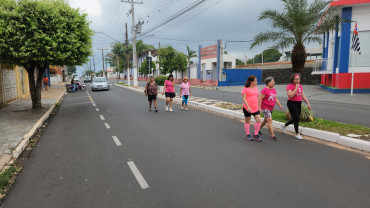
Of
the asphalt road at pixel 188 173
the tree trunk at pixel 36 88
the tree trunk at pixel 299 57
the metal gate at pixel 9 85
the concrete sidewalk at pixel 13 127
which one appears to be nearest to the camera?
the asphalt road at pixel 188 173

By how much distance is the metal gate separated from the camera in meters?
14.9

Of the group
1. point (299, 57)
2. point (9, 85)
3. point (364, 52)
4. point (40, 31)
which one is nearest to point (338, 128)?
point (299, 57)

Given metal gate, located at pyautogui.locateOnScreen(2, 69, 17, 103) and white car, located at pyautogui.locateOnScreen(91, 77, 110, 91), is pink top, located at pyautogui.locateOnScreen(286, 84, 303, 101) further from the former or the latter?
white car, located at pyautogui.locateOnScreen(91, 77, 110, 91)

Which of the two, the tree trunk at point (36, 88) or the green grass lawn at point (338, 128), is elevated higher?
the tree trunk at point (36, 88)

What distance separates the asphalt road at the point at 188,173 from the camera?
3.59 metres

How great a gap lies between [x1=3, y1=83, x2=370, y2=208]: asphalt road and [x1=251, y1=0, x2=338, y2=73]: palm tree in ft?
15.1

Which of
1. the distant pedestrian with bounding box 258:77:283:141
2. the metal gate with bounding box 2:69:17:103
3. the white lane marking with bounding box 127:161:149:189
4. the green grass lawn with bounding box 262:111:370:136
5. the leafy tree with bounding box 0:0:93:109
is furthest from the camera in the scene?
the metal gate with bounding box 2:69:17:103

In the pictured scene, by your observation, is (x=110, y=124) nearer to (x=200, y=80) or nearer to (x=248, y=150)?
(x=248, y=150)

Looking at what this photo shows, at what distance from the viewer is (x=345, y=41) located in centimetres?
1973

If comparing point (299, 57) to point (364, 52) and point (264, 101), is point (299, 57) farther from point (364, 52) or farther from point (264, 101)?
point (364, 52)

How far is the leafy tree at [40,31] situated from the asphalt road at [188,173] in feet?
15.8

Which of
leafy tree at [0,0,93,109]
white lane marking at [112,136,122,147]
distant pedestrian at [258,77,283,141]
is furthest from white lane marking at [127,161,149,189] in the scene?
leafy tree at [0,0,93,109]

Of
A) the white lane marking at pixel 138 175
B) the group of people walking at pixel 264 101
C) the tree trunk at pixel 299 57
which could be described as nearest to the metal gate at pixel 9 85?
the white lane marking at pixel 138 175

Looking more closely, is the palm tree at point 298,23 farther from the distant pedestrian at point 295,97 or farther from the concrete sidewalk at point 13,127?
the concrete sidewalk at point 13,127
